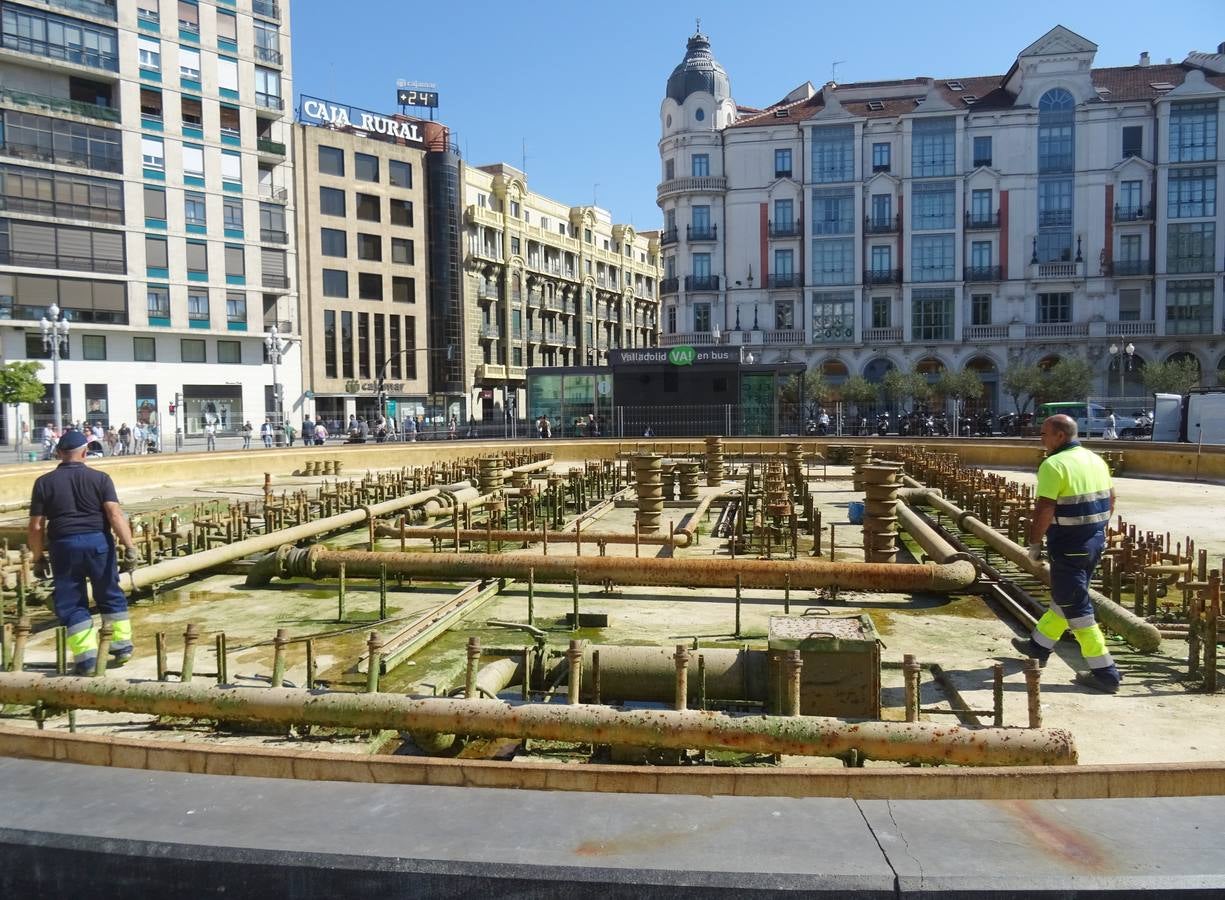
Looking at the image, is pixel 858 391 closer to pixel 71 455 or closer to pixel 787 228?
pixel 787 228

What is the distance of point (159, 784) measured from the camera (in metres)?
3.75

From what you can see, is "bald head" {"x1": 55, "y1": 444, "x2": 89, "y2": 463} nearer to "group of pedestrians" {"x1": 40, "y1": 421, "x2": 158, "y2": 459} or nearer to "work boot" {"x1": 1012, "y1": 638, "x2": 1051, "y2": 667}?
"work boot" {"x1": 1012, "y1": 638, "x2": 1051, "y2": 667}

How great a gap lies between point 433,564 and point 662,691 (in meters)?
4.31

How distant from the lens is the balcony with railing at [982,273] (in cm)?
5641

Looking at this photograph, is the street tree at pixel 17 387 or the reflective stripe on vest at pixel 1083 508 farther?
the street tree at pixel 17 387

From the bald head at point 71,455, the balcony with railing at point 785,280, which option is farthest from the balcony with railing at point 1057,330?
the bald head at point 71,455

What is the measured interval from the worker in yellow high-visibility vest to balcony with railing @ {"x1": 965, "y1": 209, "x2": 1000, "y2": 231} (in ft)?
179

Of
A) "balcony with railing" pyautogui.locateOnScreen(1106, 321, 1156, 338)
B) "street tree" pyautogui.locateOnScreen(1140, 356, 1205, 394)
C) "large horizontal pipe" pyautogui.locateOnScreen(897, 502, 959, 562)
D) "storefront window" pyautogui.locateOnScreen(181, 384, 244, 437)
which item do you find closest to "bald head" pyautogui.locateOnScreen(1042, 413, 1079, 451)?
"large horizontal pipe" pyautogui.locateOnScreen(897, 502, 959, 562)

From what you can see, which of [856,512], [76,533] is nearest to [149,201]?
[856,512]

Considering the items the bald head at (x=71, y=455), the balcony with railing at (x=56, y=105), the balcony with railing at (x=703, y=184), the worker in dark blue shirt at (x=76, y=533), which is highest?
the balcony with railing at (x=56, y=105)

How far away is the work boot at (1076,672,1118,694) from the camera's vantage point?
6.71 meters

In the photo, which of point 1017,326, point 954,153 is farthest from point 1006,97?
point 1017,326

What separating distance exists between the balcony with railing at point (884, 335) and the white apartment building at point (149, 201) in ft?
115

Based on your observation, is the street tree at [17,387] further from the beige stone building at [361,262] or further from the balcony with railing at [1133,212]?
the balcony with railing at [1133,212]
